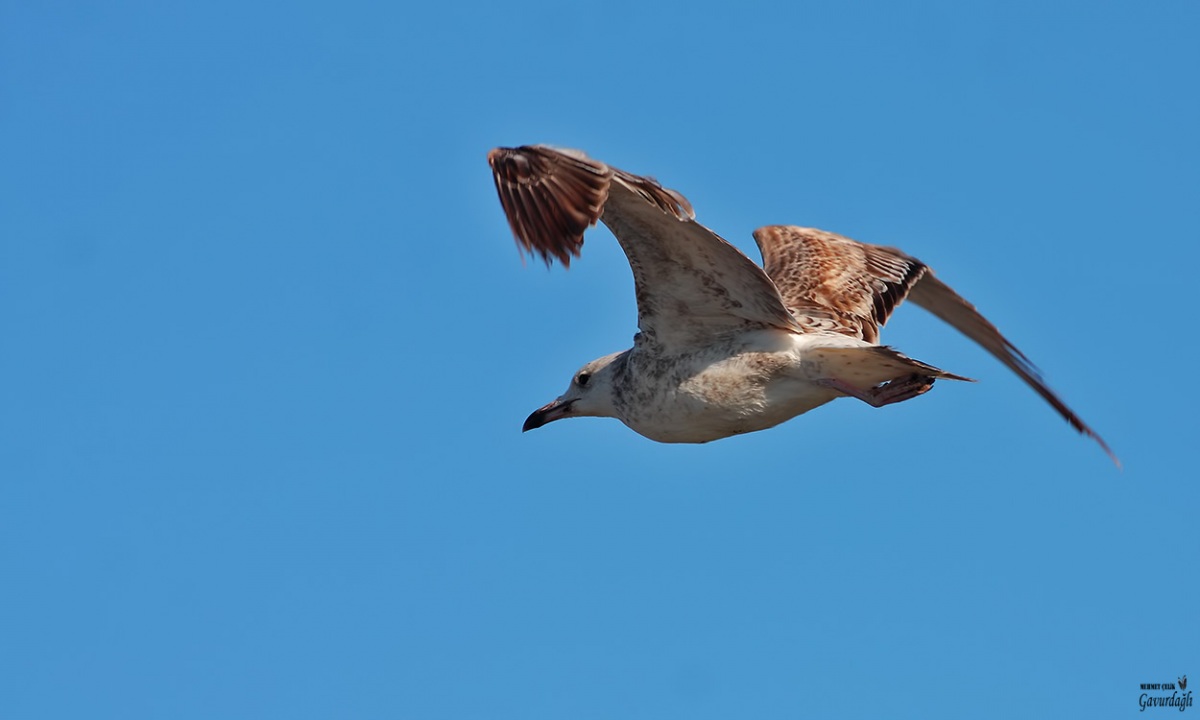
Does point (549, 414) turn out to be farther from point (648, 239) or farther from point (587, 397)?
point (648, 239)

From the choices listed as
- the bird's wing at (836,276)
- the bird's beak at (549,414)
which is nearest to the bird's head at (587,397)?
the bird's beak at (549,414)

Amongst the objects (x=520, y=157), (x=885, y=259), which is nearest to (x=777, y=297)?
(x=520, y=157)

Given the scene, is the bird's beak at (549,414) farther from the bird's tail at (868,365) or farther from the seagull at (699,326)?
the bird's tail at (868,365)

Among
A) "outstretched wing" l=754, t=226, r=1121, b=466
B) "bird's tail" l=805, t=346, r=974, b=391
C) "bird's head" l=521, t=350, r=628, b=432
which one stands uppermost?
"outstretched wing" l=754, t=226, r=1121, b=466

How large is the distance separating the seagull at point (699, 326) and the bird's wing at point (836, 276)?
0.02m

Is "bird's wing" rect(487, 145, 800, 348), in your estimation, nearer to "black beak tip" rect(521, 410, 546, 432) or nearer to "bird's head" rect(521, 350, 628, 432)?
"bird's head" rect(521, 350, 628, 432)

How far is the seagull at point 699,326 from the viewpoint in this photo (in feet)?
28.7

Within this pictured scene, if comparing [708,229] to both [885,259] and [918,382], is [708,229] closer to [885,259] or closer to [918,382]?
[918,382]

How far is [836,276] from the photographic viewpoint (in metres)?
12.5

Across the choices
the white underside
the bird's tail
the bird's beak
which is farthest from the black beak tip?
the bird's tail

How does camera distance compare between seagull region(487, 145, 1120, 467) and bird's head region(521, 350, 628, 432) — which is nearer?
seagull region(487, 145, 1120, 467)

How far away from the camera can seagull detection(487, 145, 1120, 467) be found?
8758 mm

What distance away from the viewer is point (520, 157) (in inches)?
353

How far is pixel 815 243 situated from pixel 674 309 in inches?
122
